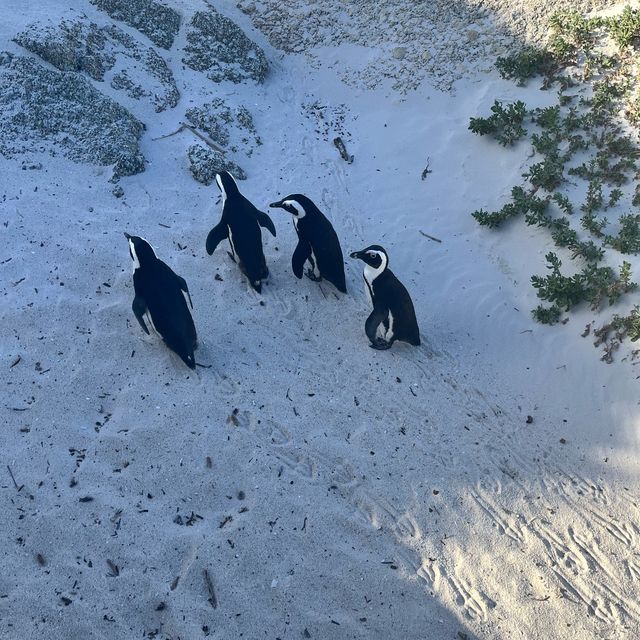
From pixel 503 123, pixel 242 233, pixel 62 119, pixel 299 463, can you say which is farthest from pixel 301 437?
pixel 503 123

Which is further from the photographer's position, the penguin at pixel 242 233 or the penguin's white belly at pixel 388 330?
the penguin at pixel 242 233

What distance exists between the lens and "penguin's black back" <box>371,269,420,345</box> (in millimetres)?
4742

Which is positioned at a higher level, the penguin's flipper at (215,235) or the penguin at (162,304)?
the penguin's flipper at (215,235)

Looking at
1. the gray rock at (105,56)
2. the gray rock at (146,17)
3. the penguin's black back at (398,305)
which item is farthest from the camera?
the gray rock at (146,17)

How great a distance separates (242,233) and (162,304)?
105cm

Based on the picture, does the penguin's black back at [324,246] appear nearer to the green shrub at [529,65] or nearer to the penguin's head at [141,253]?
the penguin's head at [141,253]

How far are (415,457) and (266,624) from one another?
1421 millimetres

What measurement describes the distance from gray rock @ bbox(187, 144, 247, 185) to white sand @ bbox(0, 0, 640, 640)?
0.09m

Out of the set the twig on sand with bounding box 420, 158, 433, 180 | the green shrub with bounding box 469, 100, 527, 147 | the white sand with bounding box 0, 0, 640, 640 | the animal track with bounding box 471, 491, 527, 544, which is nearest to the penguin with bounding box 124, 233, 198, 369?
the white sand with bounding box 0, 0, 640, 640

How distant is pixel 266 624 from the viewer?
3.24 m

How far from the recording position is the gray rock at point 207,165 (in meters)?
6.15

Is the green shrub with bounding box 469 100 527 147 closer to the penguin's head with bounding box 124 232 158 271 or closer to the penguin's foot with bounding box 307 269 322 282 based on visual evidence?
the penguin's foot with bounding box 307 269 322 282

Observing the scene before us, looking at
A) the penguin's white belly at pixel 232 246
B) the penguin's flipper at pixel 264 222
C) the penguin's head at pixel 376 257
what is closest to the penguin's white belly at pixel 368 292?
the penguin's head at pixel 376 257

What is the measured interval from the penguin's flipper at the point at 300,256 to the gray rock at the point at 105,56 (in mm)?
2639
